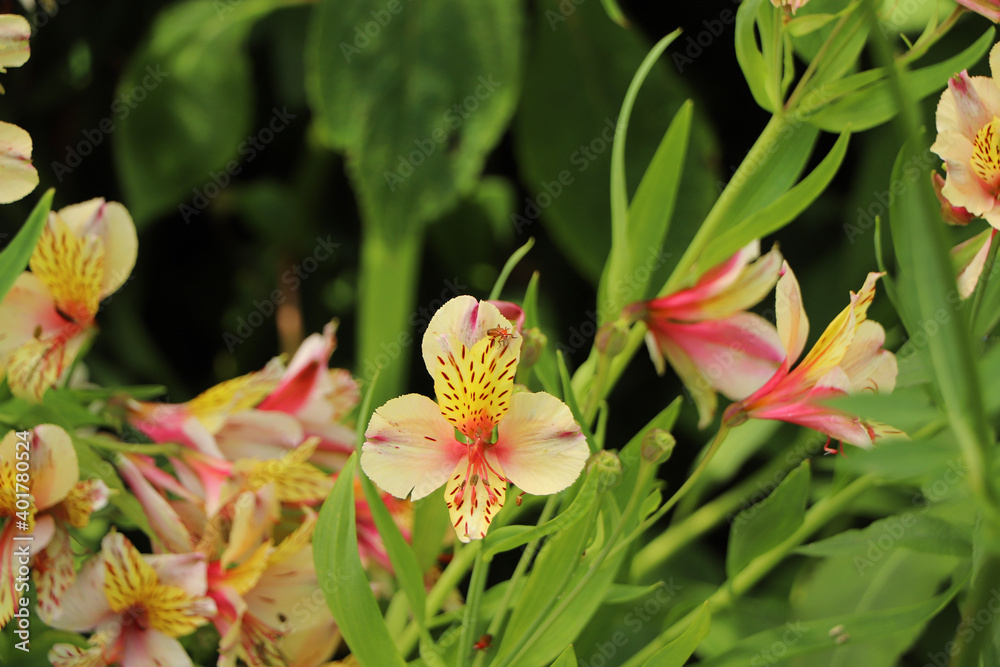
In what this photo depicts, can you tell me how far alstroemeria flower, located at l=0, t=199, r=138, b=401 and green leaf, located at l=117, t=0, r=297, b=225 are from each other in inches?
9.3

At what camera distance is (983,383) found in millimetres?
152

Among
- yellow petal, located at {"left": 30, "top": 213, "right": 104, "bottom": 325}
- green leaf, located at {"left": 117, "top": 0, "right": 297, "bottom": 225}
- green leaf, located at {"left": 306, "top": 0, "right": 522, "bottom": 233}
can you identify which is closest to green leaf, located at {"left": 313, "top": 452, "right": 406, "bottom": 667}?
yellow petal, located at {"left": 30, "top": 213, "right": 104, "bottom": 325}

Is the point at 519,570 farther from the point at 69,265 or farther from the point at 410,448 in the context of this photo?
the point at 69,265

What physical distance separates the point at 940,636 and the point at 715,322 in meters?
0.27

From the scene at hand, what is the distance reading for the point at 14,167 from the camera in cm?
21

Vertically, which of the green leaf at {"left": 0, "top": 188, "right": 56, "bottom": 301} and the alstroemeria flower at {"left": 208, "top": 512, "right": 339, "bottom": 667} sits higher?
the green leaf at {"left": 0, "top": 188, "right": 56, "bottom": 301}

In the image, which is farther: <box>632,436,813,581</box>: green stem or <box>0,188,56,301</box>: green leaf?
<box>632,436,813,581</box>: green stem

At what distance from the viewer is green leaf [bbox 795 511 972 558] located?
0.20m

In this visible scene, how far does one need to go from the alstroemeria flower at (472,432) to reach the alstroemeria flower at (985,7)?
0.11 m

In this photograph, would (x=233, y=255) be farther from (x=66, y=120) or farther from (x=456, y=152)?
(x=456, y=152)

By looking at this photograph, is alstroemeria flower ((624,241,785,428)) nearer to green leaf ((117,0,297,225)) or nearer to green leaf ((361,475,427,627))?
green leaf ((361,475,427,627))

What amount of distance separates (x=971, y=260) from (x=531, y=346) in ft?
0.34

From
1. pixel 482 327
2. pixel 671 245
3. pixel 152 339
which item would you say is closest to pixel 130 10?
pixel 152 339

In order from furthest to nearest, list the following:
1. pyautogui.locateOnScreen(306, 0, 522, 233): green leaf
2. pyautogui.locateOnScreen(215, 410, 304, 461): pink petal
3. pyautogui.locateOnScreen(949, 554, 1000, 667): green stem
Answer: pyautogui.locateOnScreen(306, 0, 522, 233): green leaf, pyautogui.locateOnScreen(215, 410, 304, 461): pink petal, pyautogui.locateOnScreen(949, 554, 1000, 667): green stem
